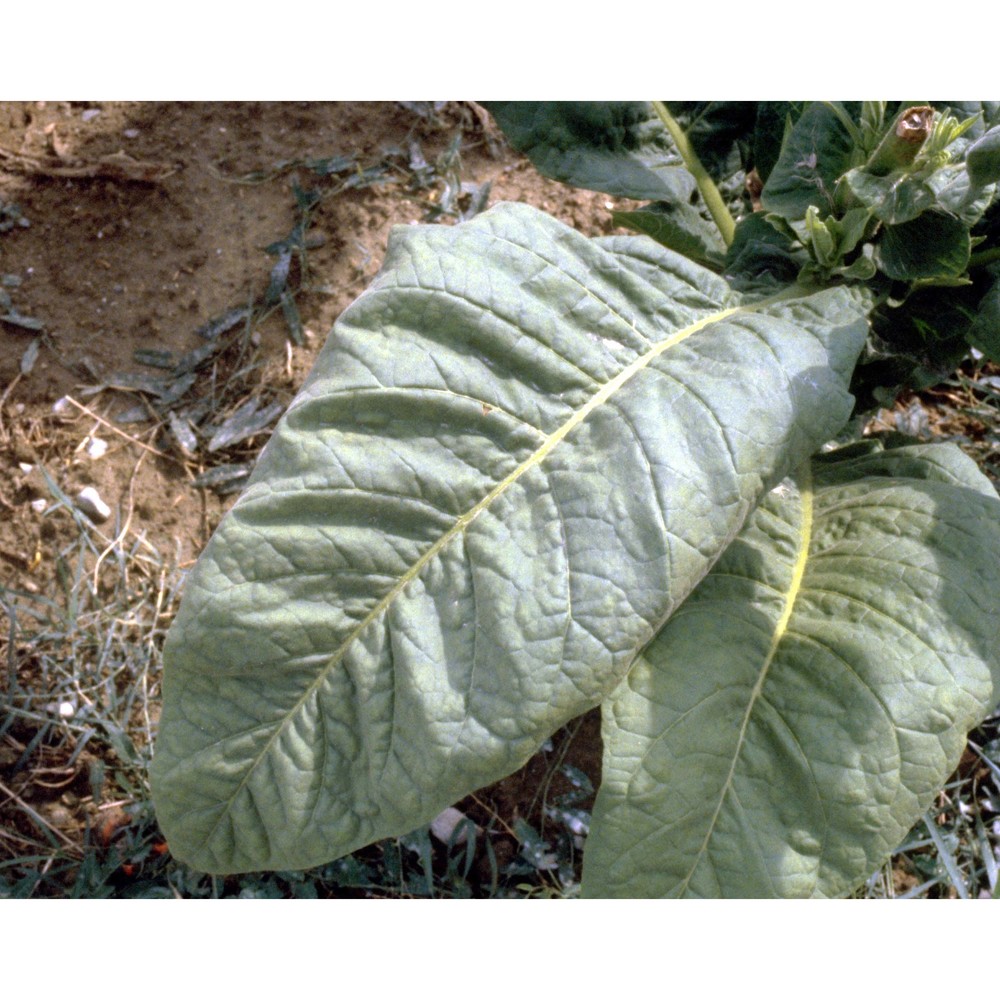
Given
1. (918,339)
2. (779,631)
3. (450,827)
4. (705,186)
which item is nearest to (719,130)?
(705,186)

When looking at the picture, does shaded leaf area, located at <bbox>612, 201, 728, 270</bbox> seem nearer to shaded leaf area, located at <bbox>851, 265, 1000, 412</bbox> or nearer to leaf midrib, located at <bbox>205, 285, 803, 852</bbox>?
shaded leaf area, located at <bbox>851, 265, 1000, 412</bbox>

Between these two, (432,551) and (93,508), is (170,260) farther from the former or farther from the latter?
(432,551)

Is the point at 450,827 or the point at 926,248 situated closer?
the point at 926,248

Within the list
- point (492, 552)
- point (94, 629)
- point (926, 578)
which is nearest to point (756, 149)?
point (926, 578)

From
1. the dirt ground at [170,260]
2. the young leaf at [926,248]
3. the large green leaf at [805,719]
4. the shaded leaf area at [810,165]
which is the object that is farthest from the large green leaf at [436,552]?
the dirt ground at [170,260]

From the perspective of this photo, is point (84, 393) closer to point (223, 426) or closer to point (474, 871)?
point (223, 426)

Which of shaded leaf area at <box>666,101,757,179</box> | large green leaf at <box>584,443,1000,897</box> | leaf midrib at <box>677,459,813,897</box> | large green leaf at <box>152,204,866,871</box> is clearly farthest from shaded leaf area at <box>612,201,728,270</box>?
large green leaf at <box>584,443,1000,897</box>
